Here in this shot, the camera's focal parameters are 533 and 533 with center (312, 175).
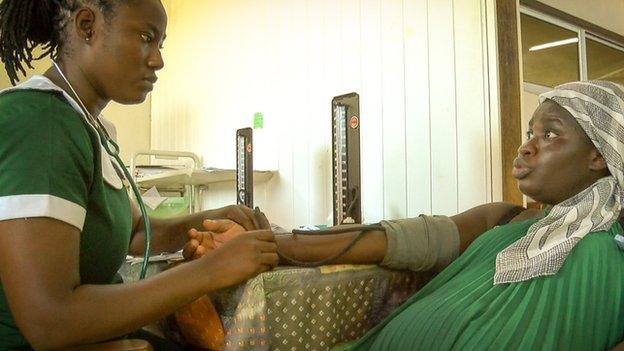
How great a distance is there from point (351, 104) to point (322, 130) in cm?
56

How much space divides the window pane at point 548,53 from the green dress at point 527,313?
5.72 ft

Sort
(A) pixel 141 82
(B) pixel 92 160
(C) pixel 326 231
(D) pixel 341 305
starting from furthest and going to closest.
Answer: (C) pixel 326 231
(D) pixel 341 305
(A) pixel 141 82
(B) pixel 92 160

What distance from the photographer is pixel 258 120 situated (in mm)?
2834

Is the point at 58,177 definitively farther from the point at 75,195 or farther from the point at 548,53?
the point at 548,53

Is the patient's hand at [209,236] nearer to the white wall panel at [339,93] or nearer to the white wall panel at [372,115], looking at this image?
the white wall panel at [339,93]

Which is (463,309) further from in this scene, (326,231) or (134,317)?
(134,317)

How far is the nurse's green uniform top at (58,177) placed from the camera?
0.65 metres

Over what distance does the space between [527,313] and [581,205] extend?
0.85 feet

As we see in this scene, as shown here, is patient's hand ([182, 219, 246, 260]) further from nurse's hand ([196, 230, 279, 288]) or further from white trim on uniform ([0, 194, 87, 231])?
white trim on uniform ([0, 194, 87, 231])

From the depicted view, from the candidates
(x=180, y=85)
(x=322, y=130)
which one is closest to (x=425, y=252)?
(x=322, y=130)

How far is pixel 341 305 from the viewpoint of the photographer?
1.00 m

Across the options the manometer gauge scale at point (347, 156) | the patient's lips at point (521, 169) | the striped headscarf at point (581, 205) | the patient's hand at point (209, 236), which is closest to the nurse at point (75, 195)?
the patient's hand at point (209, 236)

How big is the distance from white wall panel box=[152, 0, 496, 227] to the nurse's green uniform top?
1.37 meters

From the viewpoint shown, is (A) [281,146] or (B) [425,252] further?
(A) [281,146]
